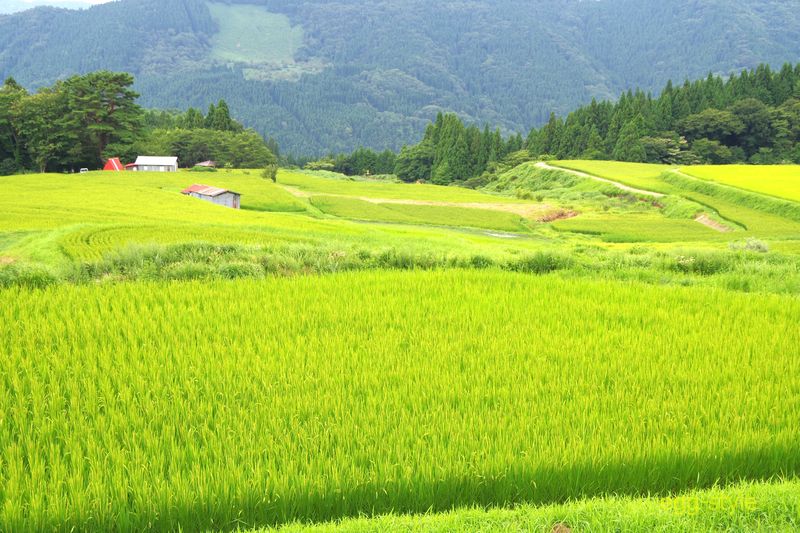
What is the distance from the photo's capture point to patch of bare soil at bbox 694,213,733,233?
37.2 metres

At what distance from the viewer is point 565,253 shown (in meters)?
14.1

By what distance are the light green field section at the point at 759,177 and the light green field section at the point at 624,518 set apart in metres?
43.4

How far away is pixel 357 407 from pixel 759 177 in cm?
5714

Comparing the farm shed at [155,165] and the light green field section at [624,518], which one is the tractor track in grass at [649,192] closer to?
the light green field section at [624,518]

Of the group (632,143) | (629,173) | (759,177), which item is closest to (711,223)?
(759,177)

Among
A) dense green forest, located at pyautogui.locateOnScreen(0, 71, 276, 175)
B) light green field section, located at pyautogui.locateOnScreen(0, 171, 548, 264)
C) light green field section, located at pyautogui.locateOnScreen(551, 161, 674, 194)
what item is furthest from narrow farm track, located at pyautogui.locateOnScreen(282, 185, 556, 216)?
dense green forest, located at pyautogui.locateOnScreen(0, 71, 276, 175)

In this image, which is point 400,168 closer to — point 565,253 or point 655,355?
point 565,253

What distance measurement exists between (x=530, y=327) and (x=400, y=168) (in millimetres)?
108507

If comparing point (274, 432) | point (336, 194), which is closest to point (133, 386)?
point (274, 432)

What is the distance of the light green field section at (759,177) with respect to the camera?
43.5 metres

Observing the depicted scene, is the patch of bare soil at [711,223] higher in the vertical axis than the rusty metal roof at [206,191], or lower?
lower

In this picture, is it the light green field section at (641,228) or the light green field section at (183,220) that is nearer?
the light green field section at (183,220)

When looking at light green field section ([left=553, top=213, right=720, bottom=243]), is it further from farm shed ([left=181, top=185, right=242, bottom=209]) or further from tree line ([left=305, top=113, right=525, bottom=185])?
tree line ([left=305, top=113, right=525, bottom=185])

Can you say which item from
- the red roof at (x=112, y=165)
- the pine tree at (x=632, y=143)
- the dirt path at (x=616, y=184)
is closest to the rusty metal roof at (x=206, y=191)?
the red roof at (x=112, y=165)
